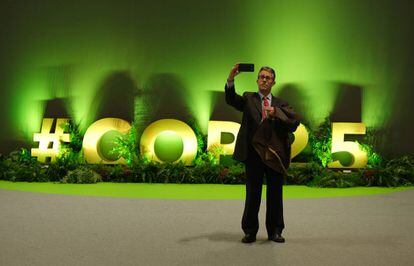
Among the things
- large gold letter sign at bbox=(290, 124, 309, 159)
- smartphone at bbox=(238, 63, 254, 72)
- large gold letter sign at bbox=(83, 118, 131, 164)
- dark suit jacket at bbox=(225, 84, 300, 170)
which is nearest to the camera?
smartphone at bbox=(238, 63, 254, 72)

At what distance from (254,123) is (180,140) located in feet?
20.9

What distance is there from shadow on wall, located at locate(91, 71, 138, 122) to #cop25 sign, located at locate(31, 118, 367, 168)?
1.35 ft

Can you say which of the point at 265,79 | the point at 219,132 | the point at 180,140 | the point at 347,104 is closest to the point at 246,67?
the point at 265,79

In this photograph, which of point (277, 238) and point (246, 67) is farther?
point (277, 238)

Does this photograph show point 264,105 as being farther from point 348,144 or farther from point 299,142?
point 348,144

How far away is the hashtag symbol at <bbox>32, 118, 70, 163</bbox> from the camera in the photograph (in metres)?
10.4

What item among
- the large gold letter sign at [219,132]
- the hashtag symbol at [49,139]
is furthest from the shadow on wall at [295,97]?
the hashtag symbol at [49,139]

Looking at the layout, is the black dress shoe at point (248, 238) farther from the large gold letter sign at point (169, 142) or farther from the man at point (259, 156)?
the large gold letter sign at point (169, 142)

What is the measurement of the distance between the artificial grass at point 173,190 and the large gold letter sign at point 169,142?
1.04m

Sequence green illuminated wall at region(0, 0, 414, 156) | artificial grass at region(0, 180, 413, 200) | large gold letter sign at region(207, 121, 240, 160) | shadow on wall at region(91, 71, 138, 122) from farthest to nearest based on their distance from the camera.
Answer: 1. shadow on wall at region(91, 71, 138, 122)
2. green illuminated wall at region(0, 0, 414, 156)
3. large gold letter sign at region(207, 121, 240, 160)
4. artificial grass at region(0, 180, 413, 200)

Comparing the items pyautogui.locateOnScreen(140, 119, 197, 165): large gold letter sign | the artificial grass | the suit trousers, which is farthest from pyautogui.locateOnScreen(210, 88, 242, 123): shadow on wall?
the suit trousers

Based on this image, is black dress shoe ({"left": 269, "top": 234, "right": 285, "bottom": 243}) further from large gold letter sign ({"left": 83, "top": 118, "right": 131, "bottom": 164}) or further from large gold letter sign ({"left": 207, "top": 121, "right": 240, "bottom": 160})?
large gold letter sign ({"left": 83, "top": 118, "right": 131, "bottom": 164})

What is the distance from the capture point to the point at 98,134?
10.2 metres

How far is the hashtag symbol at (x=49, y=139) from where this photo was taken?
10430 millimetres
